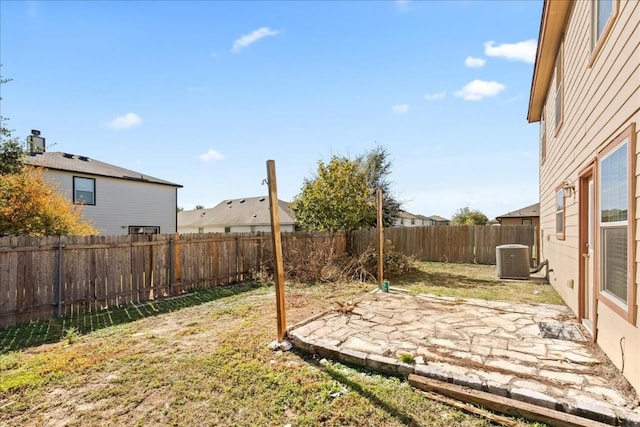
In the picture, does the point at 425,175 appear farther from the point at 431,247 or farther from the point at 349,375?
the point at 349,375

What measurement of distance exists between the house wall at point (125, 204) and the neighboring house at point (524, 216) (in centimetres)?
2491

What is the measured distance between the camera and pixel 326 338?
398 cm

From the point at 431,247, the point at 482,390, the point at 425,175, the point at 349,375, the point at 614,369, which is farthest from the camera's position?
the point at 425,175

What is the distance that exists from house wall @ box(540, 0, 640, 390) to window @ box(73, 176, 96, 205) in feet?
54.3

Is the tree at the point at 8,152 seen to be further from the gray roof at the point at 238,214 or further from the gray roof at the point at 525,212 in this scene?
the gray roof at the point at 525,212

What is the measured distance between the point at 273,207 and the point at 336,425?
2340mm

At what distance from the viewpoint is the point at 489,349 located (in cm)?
352

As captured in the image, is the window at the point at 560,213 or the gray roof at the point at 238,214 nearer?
the window at the point at 560,213

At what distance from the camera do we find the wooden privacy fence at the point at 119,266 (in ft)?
16.7

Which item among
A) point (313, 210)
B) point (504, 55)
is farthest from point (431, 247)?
point (504, 55)

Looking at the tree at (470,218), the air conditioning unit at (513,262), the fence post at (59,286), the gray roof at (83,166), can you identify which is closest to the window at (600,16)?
the air conditioning unit at (513,262)

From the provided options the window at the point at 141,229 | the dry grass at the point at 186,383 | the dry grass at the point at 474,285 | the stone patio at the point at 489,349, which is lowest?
the dry grass at the point at 474,285

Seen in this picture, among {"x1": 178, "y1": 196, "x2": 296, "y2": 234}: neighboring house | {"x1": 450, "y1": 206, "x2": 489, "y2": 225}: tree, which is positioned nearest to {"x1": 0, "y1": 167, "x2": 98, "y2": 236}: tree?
{"x1": 178, "y1": 196, "x2": 296, "y2": 234}: neighboring house

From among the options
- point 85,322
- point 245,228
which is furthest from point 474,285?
point 245,228
